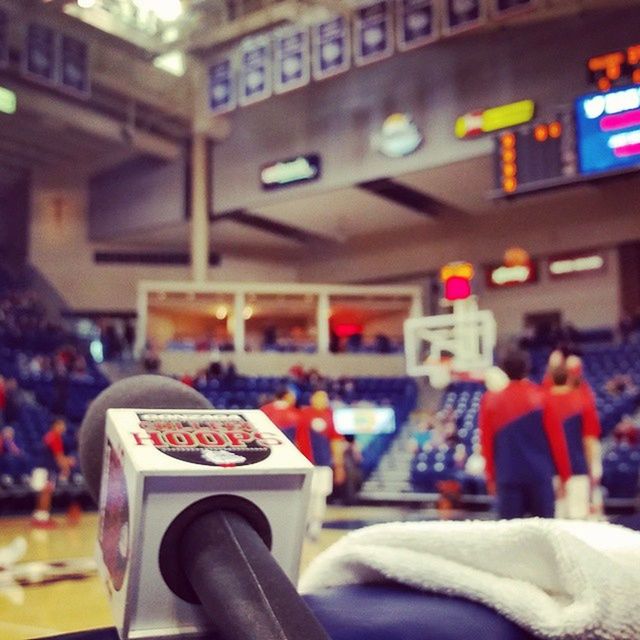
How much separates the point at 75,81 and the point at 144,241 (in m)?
7.99

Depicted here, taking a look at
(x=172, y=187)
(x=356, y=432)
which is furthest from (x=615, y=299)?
(x=172, y=187)

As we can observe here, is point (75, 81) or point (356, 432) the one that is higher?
point (75, 81)

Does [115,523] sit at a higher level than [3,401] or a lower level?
higher

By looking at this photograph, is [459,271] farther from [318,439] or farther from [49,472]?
[318,439]

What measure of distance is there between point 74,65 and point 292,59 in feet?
11.3

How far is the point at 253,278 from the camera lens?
20719mm

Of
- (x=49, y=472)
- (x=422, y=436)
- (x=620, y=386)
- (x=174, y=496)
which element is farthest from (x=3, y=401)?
(x=174, y=496)

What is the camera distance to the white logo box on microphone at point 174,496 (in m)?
0.69

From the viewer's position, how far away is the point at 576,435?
5.30m

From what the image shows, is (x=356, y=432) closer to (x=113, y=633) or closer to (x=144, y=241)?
(x=144, y=241)

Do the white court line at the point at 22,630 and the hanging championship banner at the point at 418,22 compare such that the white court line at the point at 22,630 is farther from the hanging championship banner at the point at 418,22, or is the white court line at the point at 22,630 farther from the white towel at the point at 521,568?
the hanging championship banner at the point at 418,22

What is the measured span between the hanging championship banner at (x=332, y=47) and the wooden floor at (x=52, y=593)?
6831mm

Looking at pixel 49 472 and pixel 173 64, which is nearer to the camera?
pixel 49 472

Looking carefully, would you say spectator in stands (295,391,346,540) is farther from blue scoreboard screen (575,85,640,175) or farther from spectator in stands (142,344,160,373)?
spectator in stands (142,344,160,373)
